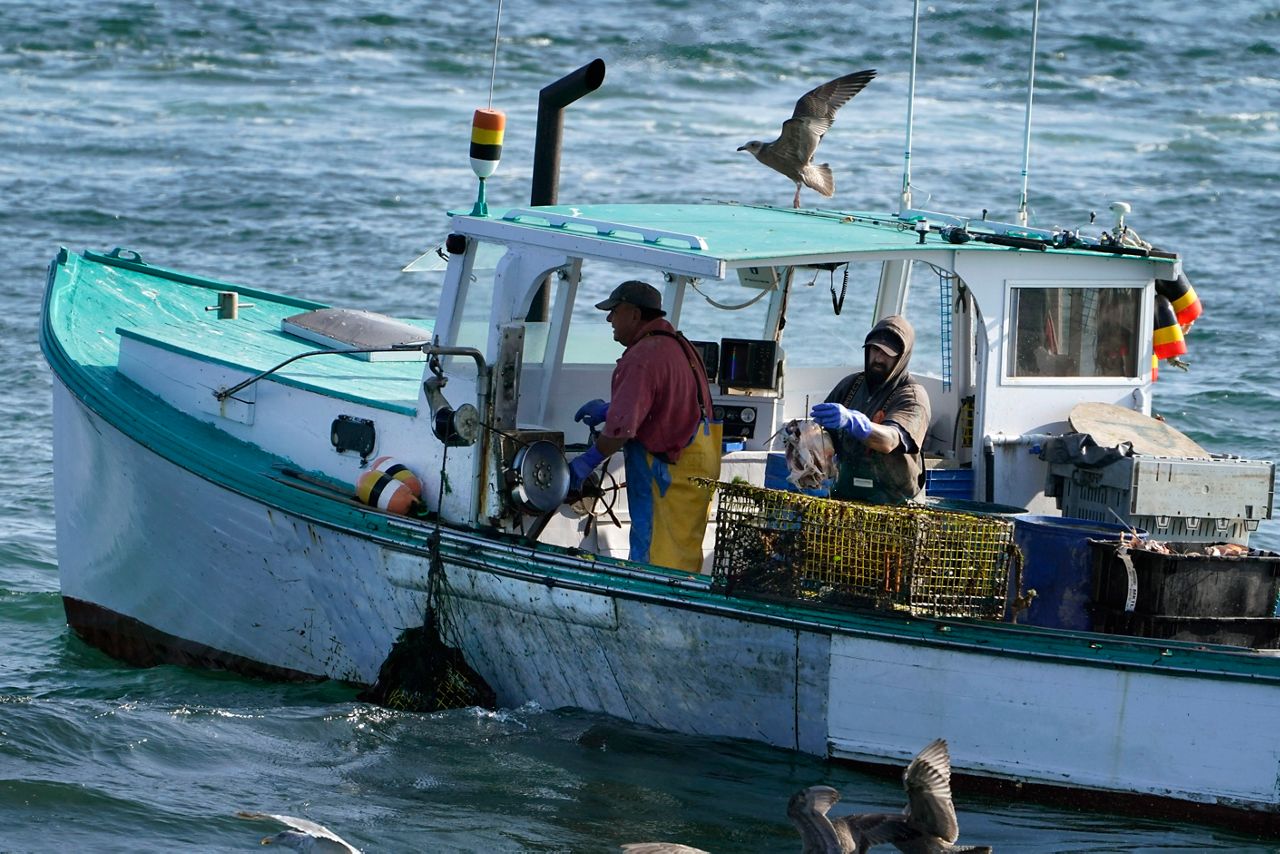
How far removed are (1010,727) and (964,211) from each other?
13.2m

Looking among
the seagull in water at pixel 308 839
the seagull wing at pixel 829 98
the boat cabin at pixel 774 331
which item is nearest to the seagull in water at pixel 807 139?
the seagull wing at pixel 829 98

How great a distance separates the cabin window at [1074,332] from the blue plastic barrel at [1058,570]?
1.11 meters

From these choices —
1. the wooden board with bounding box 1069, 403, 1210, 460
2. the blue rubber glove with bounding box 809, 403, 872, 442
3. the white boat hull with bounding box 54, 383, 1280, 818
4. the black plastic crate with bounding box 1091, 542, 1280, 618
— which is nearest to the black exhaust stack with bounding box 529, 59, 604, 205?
the white boat hull with bounding box 54, 383, 1280, 818

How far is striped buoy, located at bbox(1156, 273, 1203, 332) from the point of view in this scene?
8.77m

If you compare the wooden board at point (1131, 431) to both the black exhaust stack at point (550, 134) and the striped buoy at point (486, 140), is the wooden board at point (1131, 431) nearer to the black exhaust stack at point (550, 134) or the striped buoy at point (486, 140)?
the striped buoy at point (486, 140)

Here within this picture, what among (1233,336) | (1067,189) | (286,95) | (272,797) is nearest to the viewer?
(272,797)

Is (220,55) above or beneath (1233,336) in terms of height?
above

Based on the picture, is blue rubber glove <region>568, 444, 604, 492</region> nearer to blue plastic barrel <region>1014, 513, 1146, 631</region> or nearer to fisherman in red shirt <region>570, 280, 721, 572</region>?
fisherman in red shirt <region>570, 280, 721, 572</region>

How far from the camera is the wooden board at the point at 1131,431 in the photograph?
7879mm

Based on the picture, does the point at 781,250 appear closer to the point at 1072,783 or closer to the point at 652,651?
the point at 652,651

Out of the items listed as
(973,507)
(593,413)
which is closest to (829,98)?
(593,413)

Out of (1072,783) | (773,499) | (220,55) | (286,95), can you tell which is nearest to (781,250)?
(773,499)

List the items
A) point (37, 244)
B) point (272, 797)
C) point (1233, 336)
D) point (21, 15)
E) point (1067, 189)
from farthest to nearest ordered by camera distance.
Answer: point (21, 15) → point (1067, 189) → point (37, 244) → point (1233, 336) → point (272, 797)

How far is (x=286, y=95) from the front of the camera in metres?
26.3
